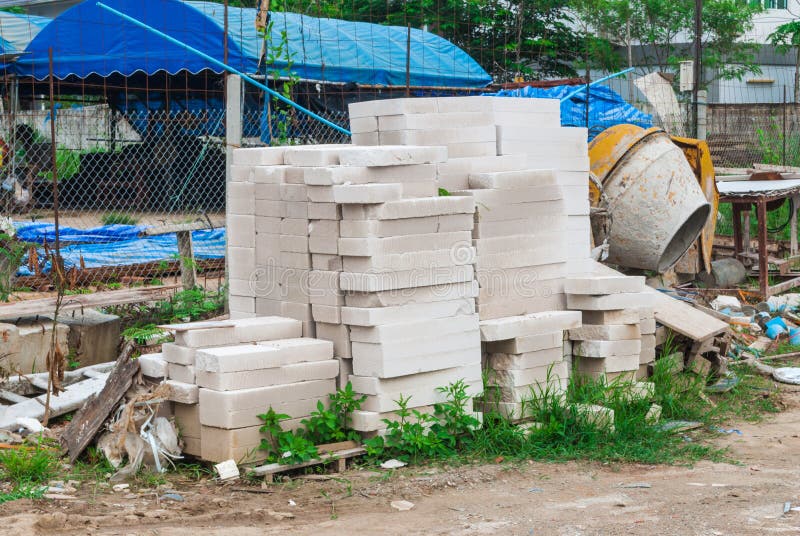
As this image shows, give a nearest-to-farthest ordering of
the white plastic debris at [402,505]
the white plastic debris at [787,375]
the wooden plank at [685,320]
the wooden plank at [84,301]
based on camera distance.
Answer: the white plastic debris at [402,505] → the wooden plank at [84,301] → the wooden plank at [685,320] → the white plastic debris at [787,375]

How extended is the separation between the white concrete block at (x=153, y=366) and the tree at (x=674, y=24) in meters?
22.7

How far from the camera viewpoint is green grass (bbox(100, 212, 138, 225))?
12422 mm

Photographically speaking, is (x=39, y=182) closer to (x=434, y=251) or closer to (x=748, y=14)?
(x=434, y=251)

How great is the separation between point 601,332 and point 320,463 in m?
2.10

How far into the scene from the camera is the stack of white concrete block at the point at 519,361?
584cm

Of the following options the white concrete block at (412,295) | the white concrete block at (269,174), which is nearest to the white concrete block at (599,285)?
the white concrete block at (412,295)

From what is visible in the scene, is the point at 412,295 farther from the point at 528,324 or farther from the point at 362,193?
the point at 528,324

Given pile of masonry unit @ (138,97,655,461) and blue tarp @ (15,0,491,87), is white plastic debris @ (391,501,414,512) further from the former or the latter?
blue tarp @ (15,0,491,87)

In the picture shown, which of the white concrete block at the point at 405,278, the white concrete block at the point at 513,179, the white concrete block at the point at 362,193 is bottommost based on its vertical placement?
the white concrete block at the point at 405,278

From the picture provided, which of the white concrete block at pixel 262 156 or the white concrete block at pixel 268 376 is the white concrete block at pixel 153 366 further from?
the white concrete block at pixel 262 156

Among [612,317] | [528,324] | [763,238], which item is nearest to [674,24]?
[763,238]

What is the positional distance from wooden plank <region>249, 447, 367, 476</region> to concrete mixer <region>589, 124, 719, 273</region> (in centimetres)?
435

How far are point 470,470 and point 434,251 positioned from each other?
1.21 meters

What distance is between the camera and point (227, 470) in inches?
195
